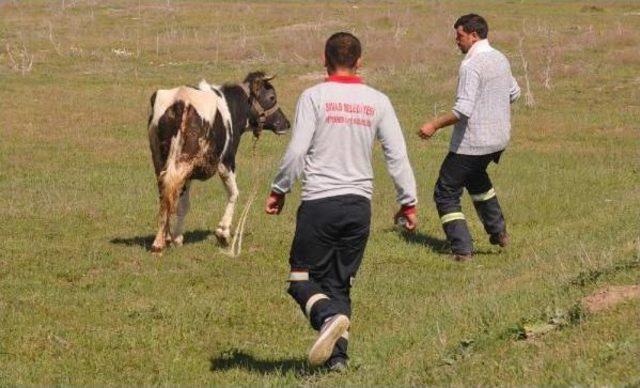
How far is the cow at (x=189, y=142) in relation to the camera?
41.9 feet

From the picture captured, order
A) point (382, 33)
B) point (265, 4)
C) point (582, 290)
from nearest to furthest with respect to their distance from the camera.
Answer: point (582, 290) < point (382, 33) < point (265, 4)

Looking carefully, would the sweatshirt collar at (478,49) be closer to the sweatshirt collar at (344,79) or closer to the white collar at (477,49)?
the white collar at (477,49)

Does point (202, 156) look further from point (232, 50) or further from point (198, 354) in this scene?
point (232, 50)

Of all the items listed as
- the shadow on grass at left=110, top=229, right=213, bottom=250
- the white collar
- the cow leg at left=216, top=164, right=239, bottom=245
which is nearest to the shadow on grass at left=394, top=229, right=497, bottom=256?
the cow leg at left=216, top=164, right=239, bottom=245

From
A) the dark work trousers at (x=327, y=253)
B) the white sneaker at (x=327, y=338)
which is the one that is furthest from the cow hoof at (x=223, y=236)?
the white sneaker at (x=327, y=338)

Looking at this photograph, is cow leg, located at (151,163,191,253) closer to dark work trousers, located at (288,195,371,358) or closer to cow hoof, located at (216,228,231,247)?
cow hoof, located at (216,228,231,247)

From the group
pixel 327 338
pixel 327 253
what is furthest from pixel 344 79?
pixel 327 338

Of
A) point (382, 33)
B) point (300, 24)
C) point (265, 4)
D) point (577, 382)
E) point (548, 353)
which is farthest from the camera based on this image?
→ point (265, 4)

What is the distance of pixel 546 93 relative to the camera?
3080 centimetres

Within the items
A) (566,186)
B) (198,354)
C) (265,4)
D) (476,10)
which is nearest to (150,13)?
(265,4)

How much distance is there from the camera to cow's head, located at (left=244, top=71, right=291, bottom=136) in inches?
566

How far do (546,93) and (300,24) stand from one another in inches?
1119

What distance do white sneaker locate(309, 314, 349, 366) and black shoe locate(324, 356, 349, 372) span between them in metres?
0.48

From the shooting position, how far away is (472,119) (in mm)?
12430
